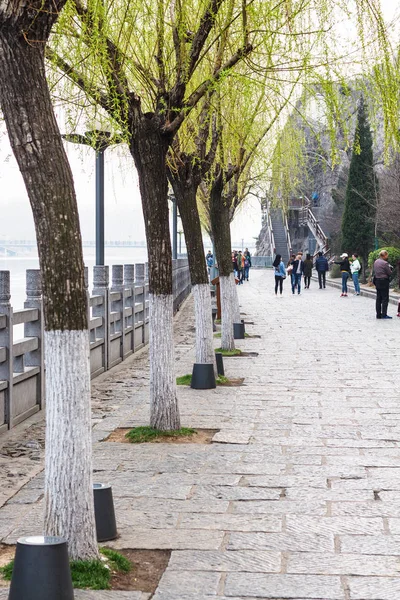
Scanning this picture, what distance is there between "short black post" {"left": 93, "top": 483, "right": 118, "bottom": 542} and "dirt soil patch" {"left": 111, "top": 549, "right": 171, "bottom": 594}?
214 mm

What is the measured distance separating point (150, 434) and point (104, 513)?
3.37m

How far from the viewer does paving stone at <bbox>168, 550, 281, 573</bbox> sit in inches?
208

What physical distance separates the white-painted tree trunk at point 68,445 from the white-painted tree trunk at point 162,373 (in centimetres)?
407

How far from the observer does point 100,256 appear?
16344mm

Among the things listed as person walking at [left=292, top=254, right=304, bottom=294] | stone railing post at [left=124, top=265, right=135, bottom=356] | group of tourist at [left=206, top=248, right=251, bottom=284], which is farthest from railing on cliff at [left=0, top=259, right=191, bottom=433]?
group of tourist at [left=206, top=248, right=251, bottom=284]

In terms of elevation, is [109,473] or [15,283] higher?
[15,283]

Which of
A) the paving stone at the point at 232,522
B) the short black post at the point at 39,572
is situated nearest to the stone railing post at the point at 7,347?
the paving stone at the point at 232,522

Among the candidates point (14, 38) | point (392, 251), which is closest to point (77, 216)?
point (14, 38)

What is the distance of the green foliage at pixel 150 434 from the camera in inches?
359

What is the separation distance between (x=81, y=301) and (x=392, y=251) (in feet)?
122

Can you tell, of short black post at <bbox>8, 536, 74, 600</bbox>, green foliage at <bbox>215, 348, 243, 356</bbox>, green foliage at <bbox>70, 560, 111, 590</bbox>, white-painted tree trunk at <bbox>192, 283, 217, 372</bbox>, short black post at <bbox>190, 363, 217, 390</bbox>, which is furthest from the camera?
green foliage at <bbox>215, 348, 243, 356</bbox>

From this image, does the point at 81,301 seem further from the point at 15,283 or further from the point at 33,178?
the point at 15,283

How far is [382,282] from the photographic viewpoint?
25.9 meters

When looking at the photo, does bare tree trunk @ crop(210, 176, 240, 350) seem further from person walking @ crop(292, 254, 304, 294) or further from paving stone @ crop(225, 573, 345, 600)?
person walking @ crop(292, 254, 304, 294)
